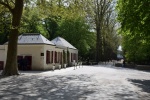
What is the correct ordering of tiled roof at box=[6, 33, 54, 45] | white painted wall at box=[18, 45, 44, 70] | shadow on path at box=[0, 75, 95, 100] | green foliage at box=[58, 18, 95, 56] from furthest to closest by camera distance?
green foliage at box=[58, 18, 95, 56] → tiled roof at box=[6, 33, 54, 45] → white painted wall at box=[18, 45, 44, 70] → shadow on path at box=[0, 75, 95, 100]

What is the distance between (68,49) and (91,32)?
27.9m

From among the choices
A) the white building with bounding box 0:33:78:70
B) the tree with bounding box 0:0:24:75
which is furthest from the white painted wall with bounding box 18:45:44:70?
the tree with bounding box 0:0:24:75

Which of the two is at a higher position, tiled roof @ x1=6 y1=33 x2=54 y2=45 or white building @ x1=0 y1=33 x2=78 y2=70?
tiled roof @ x1=6 y1=33 x2=54 y2=45

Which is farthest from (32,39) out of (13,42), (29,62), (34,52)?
(13,42)

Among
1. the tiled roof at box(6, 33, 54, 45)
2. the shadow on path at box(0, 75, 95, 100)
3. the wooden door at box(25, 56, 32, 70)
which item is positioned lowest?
the shadow on path at box(0, 75, 95, 100)

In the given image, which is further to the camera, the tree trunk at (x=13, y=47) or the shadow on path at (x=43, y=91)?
the tree trunk at (x=13, y=47)

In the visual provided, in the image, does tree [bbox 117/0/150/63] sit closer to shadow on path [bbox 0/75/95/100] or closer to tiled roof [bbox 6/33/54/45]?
shadow on path [bbox 0/75/95/100]

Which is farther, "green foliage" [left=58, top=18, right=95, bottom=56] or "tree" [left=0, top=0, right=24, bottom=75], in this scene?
"green foliage" [left=58, top=18, right=95, bottom=56]

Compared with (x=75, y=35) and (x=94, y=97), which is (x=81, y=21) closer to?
(x=75, y=35)

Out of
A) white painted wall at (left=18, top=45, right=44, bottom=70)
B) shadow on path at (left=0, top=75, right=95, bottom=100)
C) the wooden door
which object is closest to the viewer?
shadow on path at (left=0, top=75, right=95, bottom=100)

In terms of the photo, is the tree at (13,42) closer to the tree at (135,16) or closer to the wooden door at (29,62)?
the tree at (135,16)

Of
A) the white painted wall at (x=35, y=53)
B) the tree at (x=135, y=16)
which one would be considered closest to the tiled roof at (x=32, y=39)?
the white painted wall at (x=35, y=53)

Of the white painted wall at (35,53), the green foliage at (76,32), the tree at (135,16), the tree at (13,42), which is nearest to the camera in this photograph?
the tree at (135,16)

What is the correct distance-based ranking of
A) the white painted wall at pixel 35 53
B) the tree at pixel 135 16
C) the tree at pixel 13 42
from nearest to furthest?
the tree at pixel 135 16, the tree at pixel 13 42, the white painted wall at pixel 35 53
